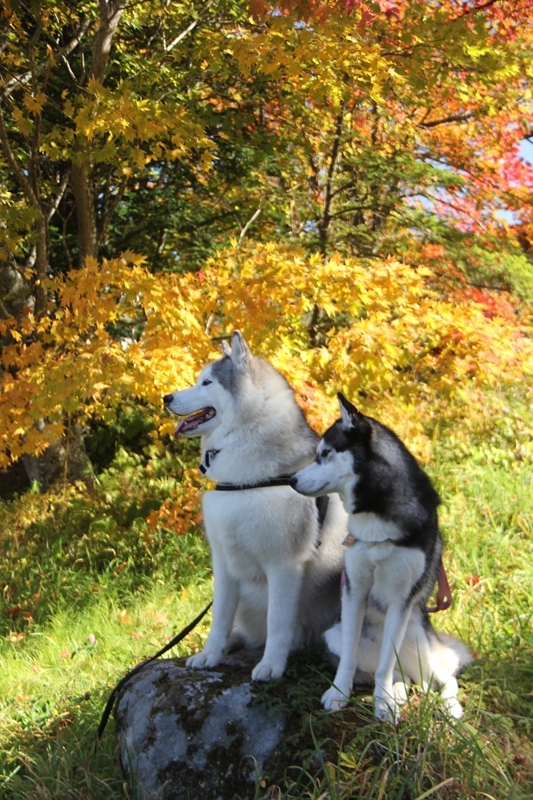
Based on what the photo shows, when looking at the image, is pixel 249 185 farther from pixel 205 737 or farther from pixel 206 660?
pixel 205 737

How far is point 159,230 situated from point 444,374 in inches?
203

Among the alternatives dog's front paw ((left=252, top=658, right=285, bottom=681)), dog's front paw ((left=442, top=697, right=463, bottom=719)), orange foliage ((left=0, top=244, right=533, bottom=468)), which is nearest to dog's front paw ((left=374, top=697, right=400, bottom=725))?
dog's front paw ((left=442, top=697, right=463, bottom=719))

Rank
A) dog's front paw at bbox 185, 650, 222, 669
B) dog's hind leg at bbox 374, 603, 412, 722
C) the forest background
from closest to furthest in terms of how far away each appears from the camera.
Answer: dog's hind leg at bbox 374, 603, 412, 722, dog's front paw at bbox 185, 650, 222, 669, the forest background

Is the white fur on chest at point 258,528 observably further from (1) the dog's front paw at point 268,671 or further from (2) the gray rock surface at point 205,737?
(2) the gray rock surface at point 205,737

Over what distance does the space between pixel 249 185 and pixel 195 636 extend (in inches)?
247

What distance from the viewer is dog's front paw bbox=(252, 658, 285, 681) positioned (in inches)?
117

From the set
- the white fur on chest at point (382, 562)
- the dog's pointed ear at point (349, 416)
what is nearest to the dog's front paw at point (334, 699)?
the white fur on chest at point (382, 562)

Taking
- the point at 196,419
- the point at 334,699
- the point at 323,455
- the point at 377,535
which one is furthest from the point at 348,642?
the point at 196,419

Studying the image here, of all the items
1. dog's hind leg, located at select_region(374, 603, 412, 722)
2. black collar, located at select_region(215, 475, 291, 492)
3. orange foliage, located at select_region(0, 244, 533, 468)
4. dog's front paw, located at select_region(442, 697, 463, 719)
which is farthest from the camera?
orange foliage, located at select_region(0, 244, 533, 468)

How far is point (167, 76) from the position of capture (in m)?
7.18

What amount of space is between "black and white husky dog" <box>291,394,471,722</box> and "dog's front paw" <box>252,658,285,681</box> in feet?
0.82

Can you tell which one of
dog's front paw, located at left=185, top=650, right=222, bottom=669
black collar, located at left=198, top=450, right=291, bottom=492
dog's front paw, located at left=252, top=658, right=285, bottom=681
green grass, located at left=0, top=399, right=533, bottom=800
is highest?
black collar, located at left=198, top=450, right=291, bottom=492

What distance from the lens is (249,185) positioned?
9.12 metres

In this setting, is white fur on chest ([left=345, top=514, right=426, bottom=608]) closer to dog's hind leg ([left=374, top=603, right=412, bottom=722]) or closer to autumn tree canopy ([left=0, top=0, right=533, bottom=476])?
dog's hind leg ([left=374, top=603, right=412, bottom=722])
